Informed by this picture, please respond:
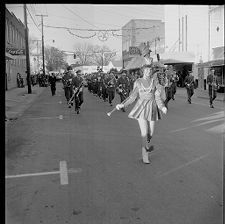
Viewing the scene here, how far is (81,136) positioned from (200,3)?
21.9 feet

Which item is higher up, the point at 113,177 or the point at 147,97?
the point at 147,97

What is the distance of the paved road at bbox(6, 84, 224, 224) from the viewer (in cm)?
397

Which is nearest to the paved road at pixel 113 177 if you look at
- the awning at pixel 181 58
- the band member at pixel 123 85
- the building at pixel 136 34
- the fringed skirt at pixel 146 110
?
the fringed skirt at pixel 146 110

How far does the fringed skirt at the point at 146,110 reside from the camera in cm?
560

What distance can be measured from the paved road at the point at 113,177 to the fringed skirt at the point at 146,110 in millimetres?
828

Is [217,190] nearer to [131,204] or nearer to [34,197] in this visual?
[131,204]

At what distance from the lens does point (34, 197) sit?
461cm

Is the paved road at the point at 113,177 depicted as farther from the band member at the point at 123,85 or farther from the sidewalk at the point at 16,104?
the sidewalk at the point at 16,104

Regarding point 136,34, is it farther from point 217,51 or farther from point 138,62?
point 217,51

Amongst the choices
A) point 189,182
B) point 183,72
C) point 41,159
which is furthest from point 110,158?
point 183,72

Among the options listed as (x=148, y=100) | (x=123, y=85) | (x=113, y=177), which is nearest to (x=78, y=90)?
(x=123, y=85)

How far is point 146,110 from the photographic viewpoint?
18.5ft

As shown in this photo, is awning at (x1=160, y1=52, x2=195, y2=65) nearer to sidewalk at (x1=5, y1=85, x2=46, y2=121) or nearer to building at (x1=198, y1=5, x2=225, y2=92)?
building at (x1=198, y1=5, x2=225, y2=92)

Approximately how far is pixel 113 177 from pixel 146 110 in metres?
1.14
